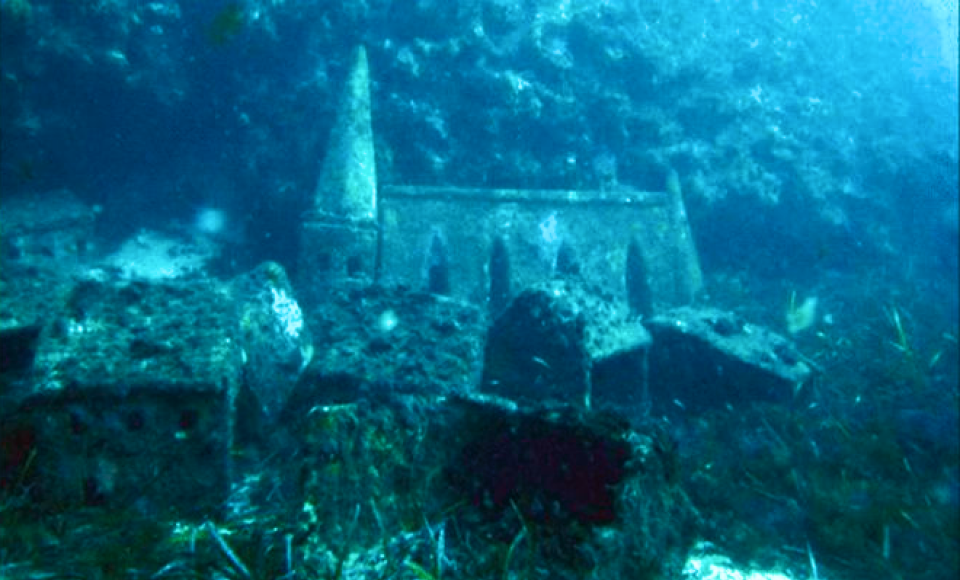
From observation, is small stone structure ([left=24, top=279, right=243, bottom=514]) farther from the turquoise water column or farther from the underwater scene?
the turquoise water column

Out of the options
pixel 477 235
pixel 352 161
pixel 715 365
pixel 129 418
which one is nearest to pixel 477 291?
pixel 477 235

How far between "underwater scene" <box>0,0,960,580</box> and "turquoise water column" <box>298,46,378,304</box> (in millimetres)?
53

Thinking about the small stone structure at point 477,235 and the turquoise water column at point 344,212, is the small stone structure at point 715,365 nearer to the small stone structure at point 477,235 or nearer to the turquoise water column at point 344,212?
the small stone structure at point 477,235

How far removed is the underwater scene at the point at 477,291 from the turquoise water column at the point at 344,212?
53 millimetres

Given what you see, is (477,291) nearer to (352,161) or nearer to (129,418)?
(352,161)

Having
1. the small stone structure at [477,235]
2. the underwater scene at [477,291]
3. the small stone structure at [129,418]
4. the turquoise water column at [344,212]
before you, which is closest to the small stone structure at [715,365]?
the underwater scene at [477,291]

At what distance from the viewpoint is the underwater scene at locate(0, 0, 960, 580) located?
3.29m

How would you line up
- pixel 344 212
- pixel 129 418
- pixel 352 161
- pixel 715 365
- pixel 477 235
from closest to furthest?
pixel 129 418, pixel 715 365, pixel 344 212, pixel 352 161, pixel 477 235

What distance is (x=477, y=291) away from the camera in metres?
9.04

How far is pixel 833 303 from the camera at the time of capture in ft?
36.6

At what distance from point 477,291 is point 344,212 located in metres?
2.04

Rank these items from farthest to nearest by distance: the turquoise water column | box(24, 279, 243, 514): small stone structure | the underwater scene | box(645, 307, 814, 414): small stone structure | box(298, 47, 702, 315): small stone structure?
box(298, 47, 702, 315): small stone structure, the turquoise water column, box(645, 307, 814, 414): small stone structure, box(24, 279, 243, 514): small stone structure, the underwater scene

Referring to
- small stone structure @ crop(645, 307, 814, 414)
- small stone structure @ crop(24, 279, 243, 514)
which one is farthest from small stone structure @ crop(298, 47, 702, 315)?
small stone structure @ crop(24, 279, 243, 514)

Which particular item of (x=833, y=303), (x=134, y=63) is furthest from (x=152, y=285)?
(x=833, y=303)
